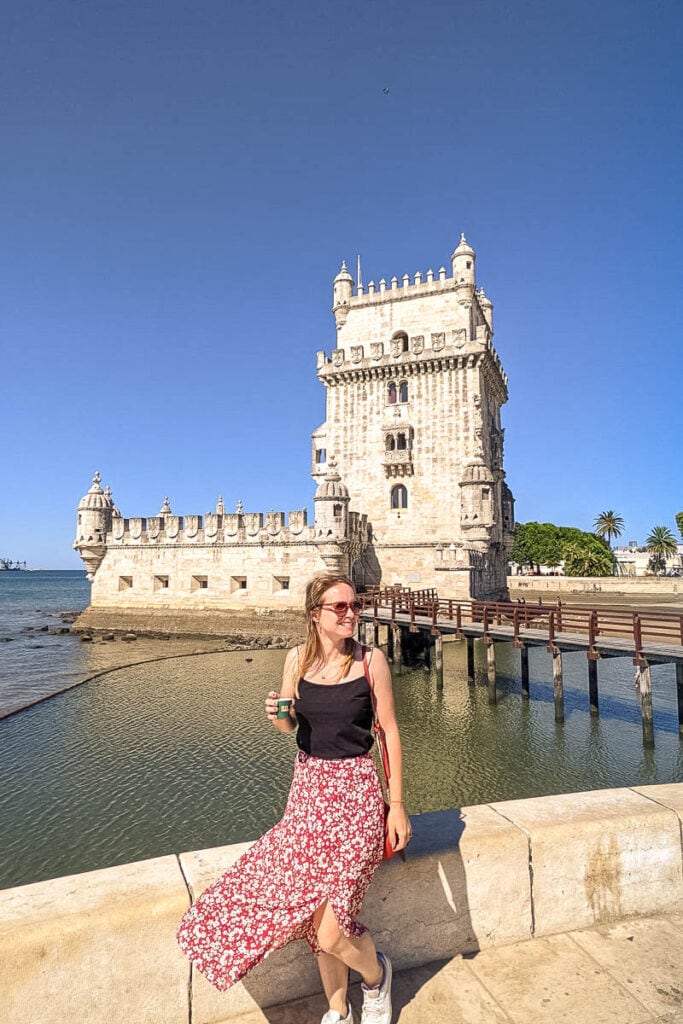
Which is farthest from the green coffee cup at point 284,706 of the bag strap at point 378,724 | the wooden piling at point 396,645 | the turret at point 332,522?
the turret at point 332,522

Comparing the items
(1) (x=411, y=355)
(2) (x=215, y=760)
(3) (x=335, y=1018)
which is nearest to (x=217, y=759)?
(2) (x=215, y=760)

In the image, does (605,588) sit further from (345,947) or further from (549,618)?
(345,947)

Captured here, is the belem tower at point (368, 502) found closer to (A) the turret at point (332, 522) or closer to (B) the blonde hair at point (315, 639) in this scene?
(A) the turret at point (332, 522)

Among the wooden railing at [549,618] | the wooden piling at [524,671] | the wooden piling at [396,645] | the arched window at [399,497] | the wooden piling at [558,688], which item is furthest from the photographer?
the arched window at [399,497]

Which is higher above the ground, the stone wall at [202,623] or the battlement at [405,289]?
the battlement at [405,289]

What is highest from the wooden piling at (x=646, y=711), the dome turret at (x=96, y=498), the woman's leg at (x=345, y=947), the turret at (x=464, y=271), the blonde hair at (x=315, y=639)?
the turret at (x=464, y=271)

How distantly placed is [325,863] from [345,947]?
35 cm

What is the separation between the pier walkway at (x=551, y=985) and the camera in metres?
2.50

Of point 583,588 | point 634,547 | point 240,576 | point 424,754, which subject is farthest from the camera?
point 634,547

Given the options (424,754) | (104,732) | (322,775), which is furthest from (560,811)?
(104,732)

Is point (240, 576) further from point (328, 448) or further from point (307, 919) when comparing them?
point (307, 919)

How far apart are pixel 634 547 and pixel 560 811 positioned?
124 metres

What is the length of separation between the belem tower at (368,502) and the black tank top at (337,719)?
24.0 metres

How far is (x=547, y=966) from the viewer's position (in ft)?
9.20
